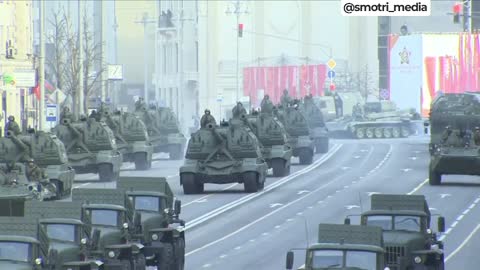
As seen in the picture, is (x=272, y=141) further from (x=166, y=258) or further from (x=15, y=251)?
(x=15, y=251)

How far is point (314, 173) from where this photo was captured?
68.8m

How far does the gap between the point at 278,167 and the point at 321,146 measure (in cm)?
1914

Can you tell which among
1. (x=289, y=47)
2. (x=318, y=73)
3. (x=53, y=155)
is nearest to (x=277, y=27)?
(x=289, y=47)

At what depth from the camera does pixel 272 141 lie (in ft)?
207

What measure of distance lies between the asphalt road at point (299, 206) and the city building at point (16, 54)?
1046cm

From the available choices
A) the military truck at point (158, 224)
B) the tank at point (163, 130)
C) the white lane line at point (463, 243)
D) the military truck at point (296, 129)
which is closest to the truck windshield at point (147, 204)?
the military truck at point (158, 224)

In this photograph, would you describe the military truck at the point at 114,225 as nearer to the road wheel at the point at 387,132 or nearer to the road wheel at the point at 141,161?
the road wheel at the point at 141,161

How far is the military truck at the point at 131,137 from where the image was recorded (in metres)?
67.8

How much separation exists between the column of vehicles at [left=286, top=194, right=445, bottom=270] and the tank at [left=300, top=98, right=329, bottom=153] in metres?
44.6

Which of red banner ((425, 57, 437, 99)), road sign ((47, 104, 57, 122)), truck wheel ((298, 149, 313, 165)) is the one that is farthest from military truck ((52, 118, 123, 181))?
red banner ((425, 57, 437, 99))

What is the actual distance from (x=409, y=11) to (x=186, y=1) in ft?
412

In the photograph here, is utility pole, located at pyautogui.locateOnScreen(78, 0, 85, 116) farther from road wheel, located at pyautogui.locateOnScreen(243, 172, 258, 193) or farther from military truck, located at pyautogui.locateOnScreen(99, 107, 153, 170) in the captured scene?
road wheel, located at pyautogui.locateOnScreen(243, 172, 258, 193)

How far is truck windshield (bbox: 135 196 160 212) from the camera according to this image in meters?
33.9

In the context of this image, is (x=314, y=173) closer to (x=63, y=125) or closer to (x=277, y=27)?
(x=63, y=125)
